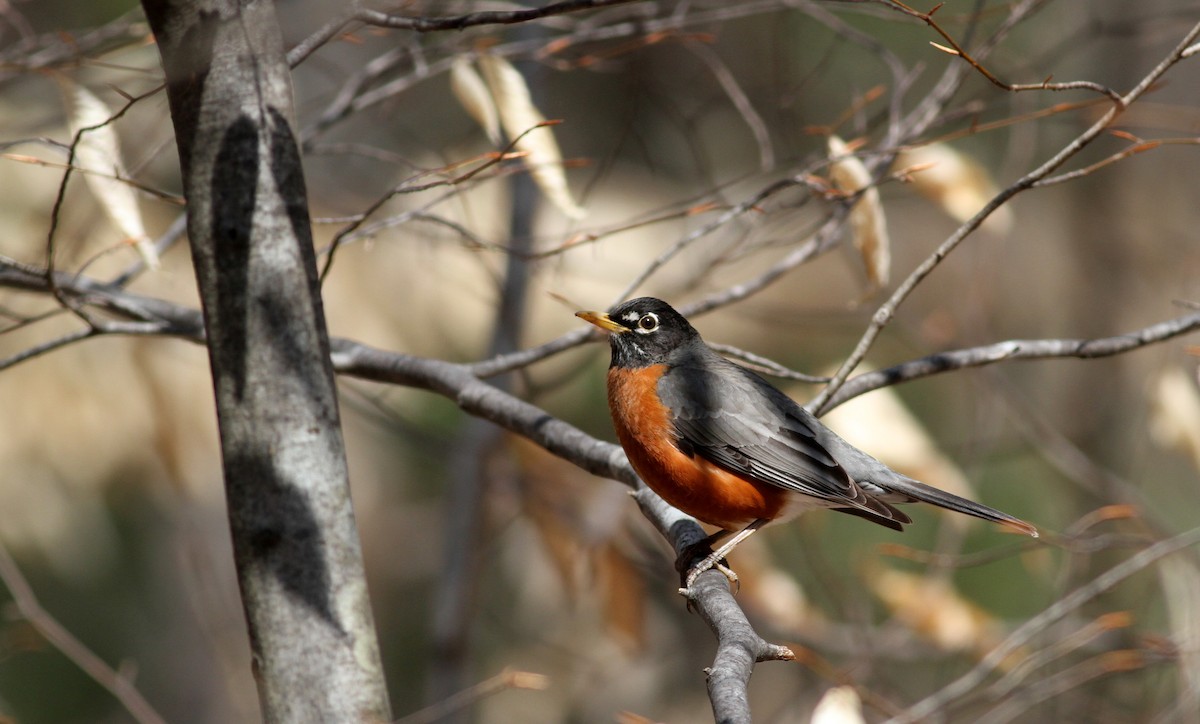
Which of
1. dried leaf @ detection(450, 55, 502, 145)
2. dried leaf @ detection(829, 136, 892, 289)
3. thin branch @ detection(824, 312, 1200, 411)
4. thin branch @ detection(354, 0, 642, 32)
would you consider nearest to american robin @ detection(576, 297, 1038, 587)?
thin branch @ detection(824, 312, 1200, 411)

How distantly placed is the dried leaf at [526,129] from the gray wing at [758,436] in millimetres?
945

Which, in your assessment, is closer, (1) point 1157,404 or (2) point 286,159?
(2) point 286,159

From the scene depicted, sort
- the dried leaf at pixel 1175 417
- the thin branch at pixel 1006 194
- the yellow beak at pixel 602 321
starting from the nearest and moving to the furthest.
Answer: the thin branch at pixel 1006 194, the yellow beak at pixel 602 321, the dried leaf at pixel 1175 417

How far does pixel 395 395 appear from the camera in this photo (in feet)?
24.2

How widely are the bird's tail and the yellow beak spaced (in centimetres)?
114

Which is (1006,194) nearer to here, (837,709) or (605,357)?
(837,709)

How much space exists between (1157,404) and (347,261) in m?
4.21

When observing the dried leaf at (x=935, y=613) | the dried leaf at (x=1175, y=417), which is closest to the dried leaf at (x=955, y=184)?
the dried leaf at (x=1175, y=417)

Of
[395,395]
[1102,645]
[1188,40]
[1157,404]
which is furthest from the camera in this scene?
[395,395]

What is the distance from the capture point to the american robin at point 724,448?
132 inches

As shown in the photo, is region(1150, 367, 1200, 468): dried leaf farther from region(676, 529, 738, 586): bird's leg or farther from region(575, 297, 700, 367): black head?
region(676, 529, 738, 586): bird's leg

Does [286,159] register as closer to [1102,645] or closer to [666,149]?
[1102,645]

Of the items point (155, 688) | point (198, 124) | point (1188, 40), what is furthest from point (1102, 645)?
point (155, 688)

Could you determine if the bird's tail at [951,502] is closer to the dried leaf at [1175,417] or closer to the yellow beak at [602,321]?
the dried leaf at [1175,417]
